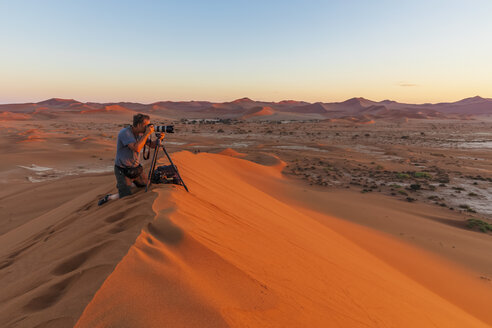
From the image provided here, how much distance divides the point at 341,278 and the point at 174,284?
2.07m

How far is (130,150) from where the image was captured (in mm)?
4156

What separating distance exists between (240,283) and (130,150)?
9.44 ft

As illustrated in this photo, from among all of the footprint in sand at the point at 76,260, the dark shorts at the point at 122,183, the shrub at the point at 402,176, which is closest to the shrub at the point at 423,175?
the shrub at the point at 402,176

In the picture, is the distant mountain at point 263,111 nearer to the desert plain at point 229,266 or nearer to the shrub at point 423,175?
the shrub at point 423,175

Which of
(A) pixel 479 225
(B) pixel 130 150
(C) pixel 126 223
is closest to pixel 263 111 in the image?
(A) pixel 479 225

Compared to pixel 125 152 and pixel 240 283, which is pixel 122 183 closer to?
pixel 125 152

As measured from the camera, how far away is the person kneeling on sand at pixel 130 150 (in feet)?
13.0

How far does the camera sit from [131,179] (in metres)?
4.23

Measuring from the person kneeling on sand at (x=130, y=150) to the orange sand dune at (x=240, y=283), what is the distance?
546 mm

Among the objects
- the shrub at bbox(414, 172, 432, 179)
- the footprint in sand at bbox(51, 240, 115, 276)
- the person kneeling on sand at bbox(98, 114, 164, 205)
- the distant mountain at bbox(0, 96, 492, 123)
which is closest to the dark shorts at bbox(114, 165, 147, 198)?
the person kneeling on sand at bbox(98, 114, 164, 205)

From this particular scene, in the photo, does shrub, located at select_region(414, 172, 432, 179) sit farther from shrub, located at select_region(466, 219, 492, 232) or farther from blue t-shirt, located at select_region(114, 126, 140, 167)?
blue t-shirt, located at select_region(114, 126, 140, 167)

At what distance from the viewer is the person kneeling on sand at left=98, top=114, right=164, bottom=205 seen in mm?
3967

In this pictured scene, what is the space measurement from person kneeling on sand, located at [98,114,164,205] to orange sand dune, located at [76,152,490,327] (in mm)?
546

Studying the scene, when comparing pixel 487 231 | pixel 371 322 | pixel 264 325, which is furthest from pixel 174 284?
pixel 487 231
